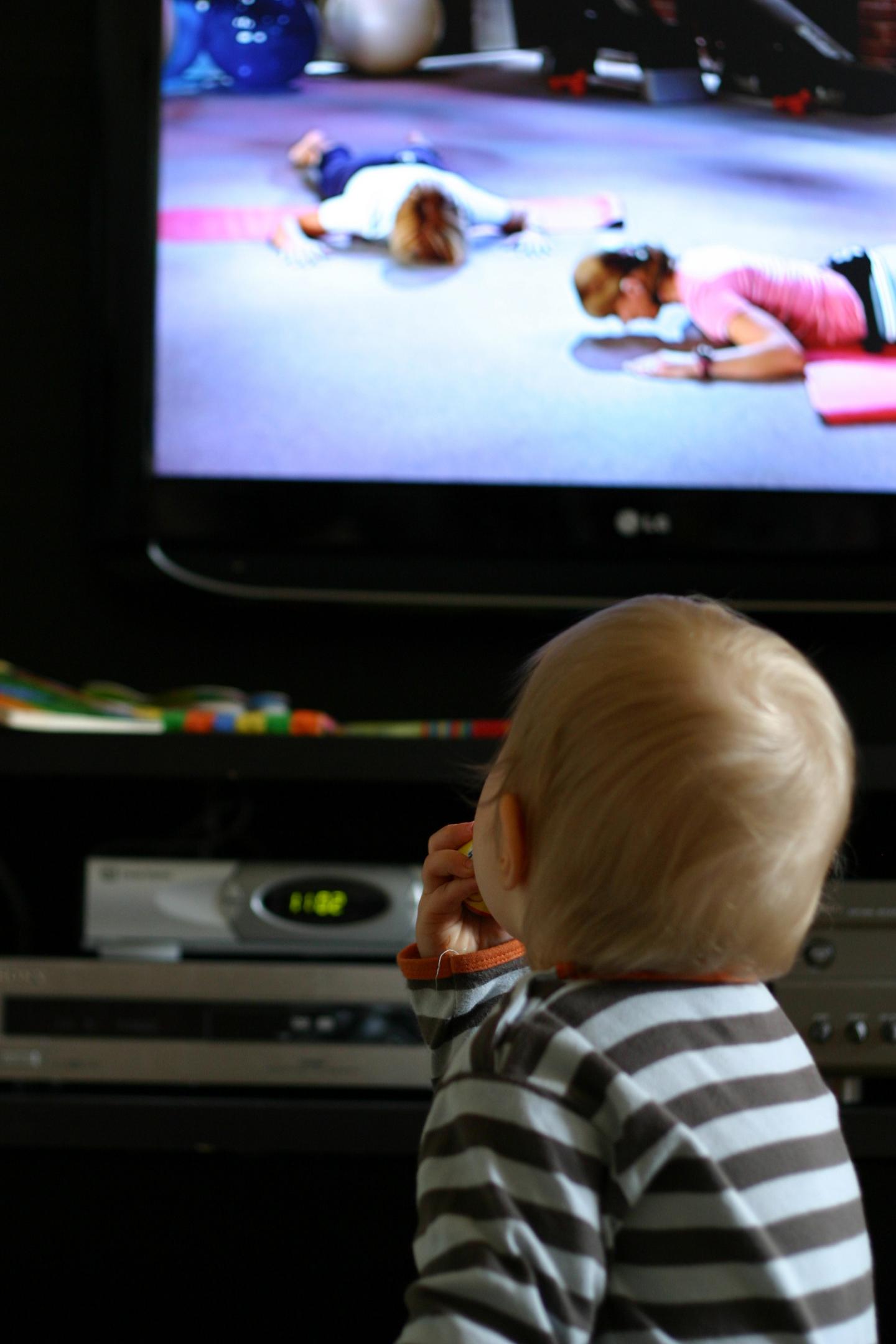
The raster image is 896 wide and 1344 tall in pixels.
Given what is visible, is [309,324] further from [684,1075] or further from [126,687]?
[684,1075]

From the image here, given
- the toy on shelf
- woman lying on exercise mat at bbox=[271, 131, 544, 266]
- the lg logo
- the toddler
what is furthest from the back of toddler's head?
woman lying on exercise mat at bbox=[271, 131, 544, 266]

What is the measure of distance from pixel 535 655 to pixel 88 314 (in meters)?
0.94

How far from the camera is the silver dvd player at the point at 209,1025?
1146mm

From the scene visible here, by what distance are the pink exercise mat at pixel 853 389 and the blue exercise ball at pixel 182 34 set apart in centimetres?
72

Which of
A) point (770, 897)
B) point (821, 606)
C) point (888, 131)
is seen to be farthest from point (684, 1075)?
point (888, 131)

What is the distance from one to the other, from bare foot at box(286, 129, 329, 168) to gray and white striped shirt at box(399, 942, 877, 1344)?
3.51 feet

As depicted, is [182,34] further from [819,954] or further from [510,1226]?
[510,1226]

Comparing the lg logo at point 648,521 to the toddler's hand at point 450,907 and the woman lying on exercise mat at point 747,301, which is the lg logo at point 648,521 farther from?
the toddler's hand at point 450,907

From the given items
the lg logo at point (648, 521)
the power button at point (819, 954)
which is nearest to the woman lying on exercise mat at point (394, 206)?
the lg logo at point (648, 521)

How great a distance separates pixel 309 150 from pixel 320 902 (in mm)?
776

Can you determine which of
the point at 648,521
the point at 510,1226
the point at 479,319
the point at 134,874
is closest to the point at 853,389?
the point at 648,521

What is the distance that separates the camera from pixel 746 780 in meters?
0.55

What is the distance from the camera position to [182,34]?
54.4 inches

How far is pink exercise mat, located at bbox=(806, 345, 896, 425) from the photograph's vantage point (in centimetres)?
139
